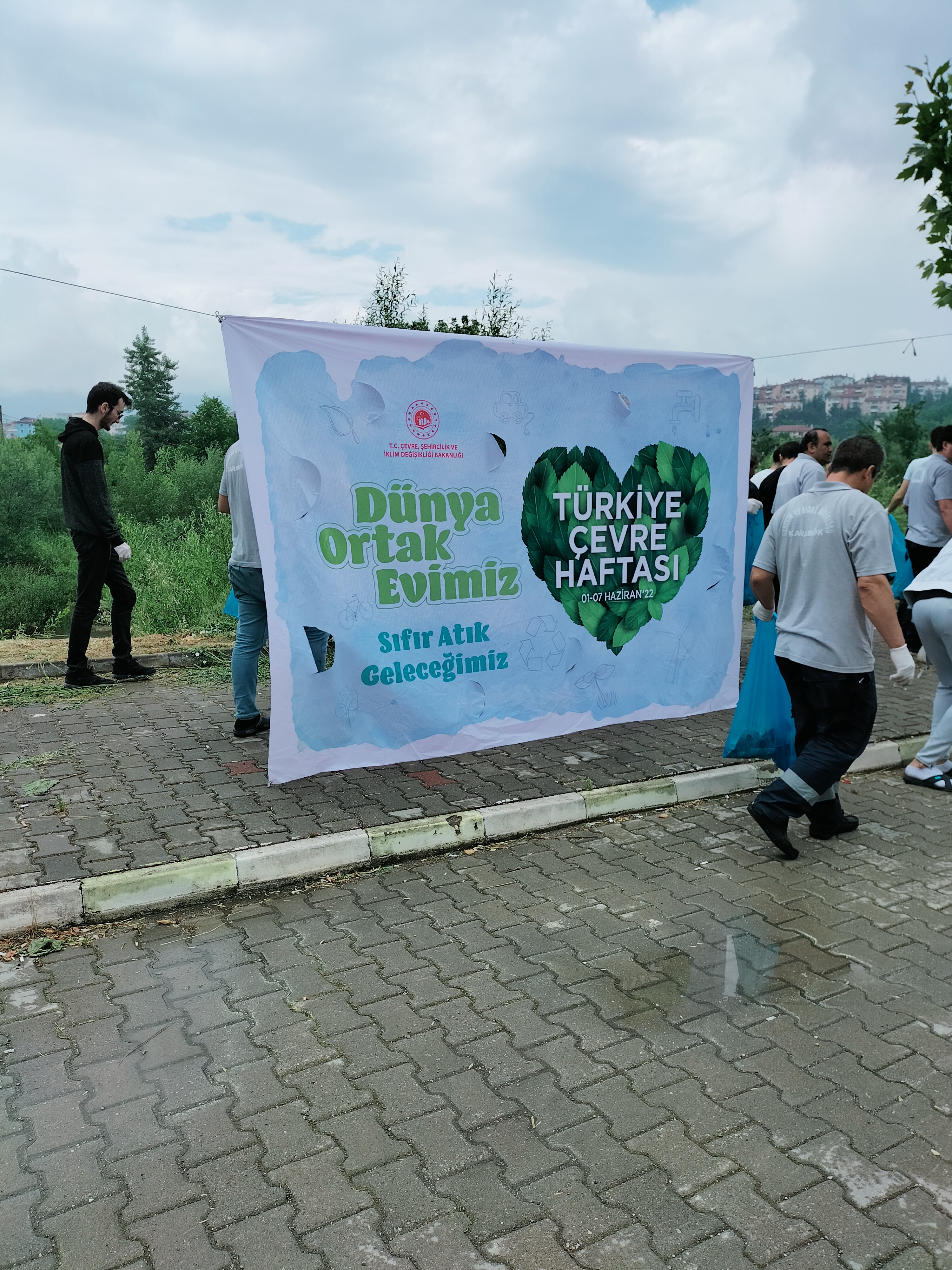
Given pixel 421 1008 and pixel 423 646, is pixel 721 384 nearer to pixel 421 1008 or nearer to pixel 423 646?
pixel 423 646

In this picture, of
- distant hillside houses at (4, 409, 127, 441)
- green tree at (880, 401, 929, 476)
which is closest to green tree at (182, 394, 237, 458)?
distant hillside houses at (4, 409, 127, 441)

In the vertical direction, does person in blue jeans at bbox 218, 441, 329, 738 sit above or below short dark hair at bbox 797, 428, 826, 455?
below

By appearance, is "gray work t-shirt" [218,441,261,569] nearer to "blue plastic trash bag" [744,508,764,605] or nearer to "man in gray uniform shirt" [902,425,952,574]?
"blue plastic trash bag" [744,508,764,605]

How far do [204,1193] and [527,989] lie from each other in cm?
133

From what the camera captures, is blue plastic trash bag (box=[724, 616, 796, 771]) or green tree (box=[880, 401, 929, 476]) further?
green tree (box=[880, 401, 929, 476])

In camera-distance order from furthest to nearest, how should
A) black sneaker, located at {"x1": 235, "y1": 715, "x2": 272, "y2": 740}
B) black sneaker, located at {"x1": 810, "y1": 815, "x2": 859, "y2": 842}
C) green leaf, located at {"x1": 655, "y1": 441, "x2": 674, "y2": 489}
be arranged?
black sneaker, located at {"x1": 235, "y1": 715, "x2": 272, "y2": 740}, green leaf, located at {"x1": 655, "y1": 441, "x2": 674, "y2": 489}, black sneaker, located at {"x1": 810, "y1": 815, "x2": 859, "y2": 842}

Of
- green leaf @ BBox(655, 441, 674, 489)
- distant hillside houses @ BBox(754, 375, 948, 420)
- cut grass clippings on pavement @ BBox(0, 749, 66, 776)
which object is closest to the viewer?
cut grass clippings on pavement @ BBox(0, 749, 66, 776)

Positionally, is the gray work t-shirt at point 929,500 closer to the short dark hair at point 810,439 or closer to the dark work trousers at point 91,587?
the short dark hair at point 810,439

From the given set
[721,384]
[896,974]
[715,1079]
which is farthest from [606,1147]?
[721,384]

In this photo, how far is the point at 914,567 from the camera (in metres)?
9.30

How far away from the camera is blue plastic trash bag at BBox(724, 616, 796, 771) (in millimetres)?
5461

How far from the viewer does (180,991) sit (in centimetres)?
344

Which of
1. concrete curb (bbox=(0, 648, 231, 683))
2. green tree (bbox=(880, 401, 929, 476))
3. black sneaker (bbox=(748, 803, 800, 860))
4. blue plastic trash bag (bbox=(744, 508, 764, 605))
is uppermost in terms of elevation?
green tree (bbox=(880, 401, 929, 476))

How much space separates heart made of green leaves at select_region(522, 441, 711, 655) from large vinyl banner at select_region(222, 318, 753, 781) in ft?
0.04
